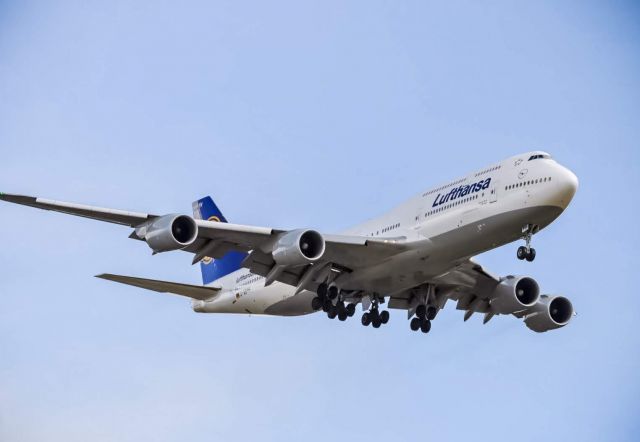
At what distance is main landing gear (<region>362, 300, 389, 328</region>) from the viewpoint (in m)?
51.2

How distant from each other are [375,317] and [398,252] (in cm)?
563

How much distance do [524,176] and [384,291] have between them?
341 inches

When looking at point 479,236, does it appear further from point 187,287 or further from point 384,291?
point 187,287

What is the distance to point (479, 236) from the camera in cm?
4472

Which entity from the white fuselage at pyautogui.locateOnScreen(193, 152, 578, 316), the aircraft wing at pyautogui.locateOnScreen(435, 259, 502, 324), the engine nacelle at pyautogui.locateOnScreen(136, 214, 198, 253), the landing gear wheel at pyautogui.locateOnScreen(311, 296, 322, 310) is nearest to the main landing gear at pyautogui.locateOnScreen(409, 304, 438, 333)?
the aircraft wing at pyautogui.locateOnScreen(435, 259, 502, 324)

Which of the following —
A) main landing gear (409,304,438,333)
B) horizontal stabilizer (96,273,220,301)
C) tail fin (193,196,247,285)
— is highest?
tail fin (193,196,247,285)

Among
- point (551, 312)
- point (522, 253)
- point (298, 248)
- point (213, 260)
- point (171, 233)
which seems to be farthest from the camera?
point (213, 260)

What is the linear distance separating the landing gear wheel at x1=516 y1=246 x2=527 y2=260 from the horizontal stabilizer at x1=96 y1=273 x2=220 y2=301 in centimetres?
1486

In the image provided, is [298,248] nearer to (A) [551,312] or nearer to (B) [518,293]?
(B) [518,293]

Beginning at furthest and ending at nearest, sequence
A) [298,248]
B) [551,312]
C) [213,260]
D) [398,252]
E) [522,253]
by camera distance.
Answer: [213,260]
[551,312]
[398,252]
[298,248]
[522,253]

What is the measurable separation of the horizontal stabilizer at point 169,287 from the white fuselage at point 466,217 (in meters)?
7.31

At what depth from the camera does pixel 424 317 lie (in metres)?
52.3

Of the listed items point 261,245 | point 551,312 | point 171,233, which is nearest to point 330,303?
point 261,245

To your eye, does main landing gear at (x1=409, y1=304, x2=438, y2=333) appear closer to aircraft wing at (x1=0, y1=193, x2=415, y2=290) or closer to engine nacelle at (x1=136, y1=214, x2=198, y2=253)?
aircraft wing at (x1=0, y1=193, x2=415, y2=290)
